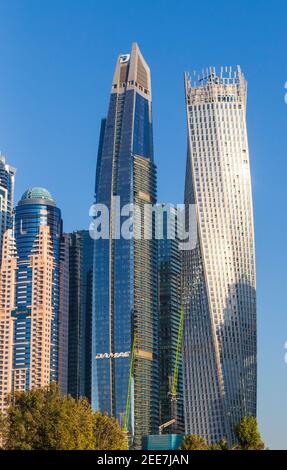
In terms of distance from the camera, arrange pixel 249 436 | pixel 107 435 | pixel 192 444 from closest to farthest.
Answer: pixel 249 436
pixel 107 435
pixel 192 444

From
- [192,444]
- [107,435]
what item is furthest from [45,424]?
[192,444]

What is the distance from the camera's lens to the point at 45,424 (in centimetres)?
9931

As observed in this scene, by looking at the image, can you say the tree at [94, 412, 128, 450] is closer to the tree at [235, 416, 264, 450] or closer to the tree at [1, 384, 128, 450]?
the tree at [1, 384, 128, 450]

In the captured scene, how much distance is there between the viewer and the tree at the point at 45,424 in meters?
98.4

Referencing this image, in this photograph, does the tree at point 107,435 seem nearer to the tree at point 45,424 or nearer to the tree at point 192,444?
the tree at point 192,444

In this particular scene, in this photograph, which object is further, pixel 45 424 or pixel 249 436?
pixel 249 436

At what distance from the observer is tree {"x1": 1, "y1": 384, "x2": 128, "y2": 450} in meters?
98.4

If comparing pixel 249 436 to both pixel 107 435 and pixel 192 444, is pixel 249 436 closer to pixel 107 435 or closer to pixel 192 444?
pixel 192 444

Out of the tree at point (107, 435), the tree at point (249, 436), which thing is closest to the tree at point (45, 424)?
the tree at point (107, 435)
